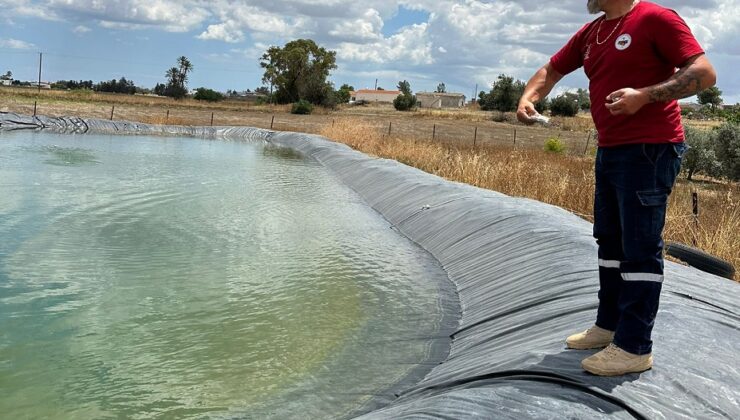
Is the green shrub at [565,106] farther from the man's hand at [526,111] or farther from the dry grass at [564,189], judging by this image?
the man's hand at [526,111]

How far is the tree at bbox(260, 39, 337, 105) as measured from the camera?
53.5 meters

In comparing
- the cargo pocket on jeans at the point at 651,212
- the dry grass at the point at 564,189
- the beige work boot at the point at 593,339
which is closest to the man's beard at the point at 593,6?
the cargo pocket on jeans at the point at 651,212

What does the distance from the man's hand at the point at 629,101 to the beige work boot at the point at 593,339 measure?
0.97m

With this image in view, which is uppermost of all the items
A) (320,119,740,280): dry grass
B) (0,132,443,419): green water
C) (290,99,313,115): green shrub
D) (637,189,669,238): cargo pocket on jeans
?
(290,99,313,115): green shrub

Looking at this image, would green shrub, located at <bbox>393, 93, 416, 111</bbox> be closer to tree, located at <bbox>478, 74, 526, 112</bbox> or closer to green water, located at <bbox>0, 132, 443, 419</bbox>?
tree, located at <bbox>478, 74, 526, 112</bbox>

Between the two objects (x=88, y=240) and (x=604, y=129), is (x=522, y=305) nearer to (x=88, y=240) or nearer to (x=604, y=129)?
(x=604, y=129)

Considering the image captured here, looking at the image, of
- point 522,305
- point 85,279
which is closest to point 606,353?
point 522,305

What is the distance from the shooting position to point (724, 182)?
51.7 ft

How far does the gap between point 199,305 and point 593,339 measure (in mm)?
3153

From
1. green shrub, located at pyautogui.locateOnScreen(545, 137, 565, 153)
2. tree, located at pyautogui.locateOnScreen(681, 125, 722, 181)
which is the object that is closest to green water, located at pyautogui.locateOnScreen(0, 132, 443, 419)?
tree, located at pyautogui.locateOnScreen(681, 125, 722, 181)

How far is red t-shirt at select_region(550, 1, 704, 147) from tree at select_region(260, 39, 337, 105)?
2019 inches

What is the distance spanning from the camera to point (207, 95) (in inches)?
2566

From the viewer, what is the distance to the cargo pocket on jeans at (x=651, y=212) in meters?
2.19

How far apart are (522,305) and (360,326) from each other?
1.27 metres
